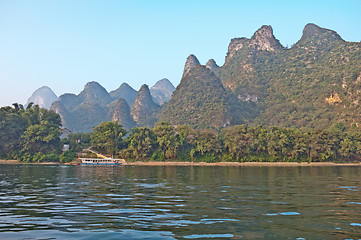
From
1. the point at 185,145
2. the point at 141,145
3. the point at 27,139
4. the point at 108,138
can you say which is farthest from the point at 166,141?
the point at 27,139

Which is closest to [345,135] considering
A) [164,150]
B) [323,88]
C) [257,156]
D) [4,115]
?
[257,156]

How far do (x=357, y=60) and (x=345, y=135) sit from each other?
10018 cm

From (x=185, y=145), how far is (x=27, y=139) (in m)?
44.1

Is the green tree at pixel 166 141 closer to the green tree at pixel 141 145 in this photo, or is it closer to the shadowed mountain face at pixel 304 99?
the green tree at pixel 141 145

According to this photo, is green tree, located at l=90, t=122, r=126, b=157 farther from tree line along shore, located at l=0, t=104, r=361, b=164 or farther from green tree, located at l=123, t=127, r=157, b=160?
green tree, located at l=123, t=127, r=157, b=160

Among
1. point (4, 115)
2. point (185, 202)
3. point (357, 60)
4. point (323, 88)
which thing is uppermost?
point (357, 60)

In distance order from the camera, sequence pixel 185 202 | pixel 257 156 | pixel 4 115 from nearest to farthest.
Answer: pixel 185 202 → pixel 257 156 → pixel 4 115

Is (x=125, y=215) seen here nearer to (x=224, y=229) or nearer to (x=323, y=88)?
(x=224, y=229)

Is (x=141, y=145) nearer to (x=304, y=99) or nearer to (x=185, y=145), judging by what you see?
(x=185, y=145)

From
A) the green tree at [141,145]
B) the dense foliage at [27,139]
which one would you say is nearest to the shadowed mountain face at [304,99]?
the green tree at [141,145]

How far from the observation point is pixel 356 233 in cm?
966

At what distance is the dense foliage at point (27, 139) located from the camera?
283 feet

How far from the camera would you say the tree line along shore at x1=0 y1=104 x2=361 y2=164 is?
278 ft

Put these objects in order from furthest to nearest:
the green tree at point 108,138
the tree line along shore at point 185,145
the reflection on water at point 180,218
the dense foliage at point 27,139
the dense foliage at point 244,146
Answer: the green tree at point 108,138 → the dense foliage at point 27,139 → the tree line along shore at point 185,145 → the dense foliage at point 244,146 → the reflection on water at point 180,218
